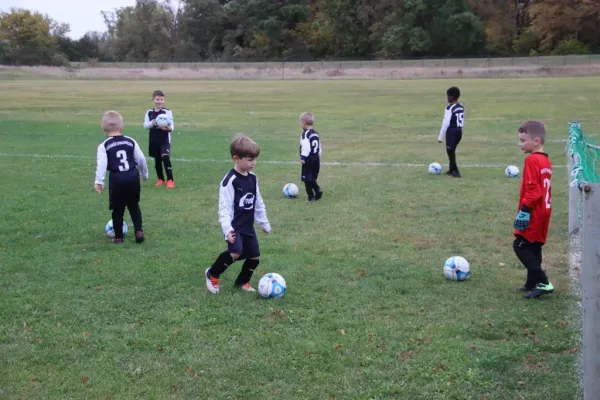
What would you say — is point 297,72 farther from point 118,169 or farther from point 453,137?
point 118,169

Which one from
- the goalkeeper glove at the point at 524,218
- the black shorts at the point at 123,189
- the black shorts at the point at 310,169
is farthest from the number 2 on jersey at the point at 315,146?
the goalkeeper glove at the point at 524,218

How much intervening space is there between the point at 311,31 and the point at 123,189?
90457 mm

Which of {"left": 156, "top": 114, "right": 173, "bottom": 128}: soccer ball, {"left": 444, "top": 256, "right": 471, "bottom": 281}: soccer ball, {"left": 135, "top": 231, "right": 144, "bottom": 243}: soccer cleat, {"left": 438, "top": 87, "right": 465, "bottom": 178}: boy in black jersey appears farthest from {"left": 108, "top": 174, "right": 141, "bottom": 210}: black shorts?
{"left": 438, "top": 87, "right": 465, "bottom": 178}: boy in black jersey

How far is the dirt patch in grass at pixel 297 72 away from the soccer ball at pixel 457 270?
6087cm

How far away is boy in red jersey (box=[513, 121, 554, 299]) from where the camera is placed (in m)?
6.18

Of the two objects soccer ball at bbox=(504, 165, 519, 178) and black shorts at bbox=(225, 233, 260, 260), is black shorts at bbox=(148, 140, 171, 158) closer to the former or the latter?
black shorts at bbox=(225, 233, 260, 260)

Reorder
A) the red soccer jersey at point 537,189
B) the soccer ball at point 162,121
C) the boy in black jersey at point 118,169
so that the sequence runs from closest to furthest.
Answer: the red soccer jersey at point 537,189 → the boy in black jersey at point 118,169 → the soccer ball at point 162,121

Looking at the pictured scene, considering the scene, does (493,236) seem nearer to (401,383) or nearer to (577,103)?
(401,383)

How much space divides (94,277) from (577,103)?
2916 centimetres

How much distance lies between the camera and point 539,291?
21.2 ft

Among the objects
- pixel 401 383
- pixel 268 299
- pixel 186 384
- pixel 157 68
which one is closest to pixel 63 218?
pixel 268 299

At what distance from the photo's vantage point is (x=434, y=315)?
19.8 ft

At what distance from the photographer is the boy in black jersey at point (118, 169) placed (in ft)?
28.1

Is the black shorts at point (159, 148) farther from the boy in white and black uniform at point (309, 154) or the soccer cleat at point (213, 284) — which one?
the soccer cleat at point (213, 284)
